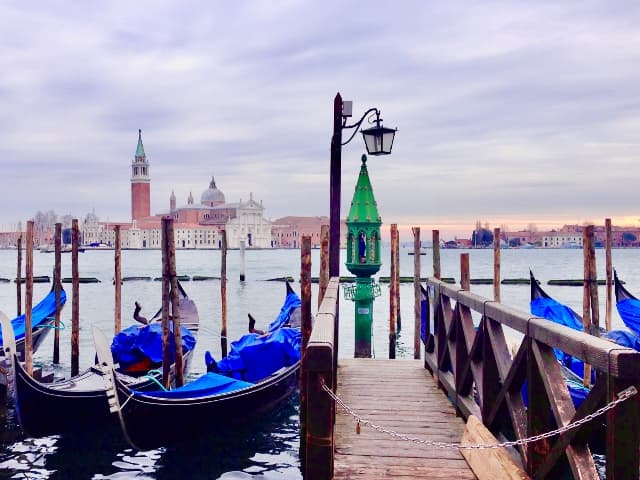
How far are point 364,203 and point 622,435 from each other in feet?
17.0

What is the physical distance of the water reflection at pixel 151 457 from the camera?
5273mm

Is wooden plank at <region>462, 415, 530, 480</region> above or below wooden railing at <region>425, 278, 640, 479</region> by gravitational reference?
below

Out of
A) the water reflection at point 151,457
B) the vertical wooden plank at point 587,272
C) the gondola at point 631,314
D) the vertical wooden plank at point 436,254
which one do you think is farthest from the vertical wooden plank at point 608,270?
the water reflection at point 151,457

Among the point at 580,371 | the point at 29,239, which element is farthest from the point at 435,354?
the point at 29,239

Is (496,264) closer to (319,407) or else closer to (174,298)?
(174,298)

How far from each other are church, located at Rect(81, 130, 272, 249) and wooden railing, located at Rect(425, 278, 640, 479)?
101695mm

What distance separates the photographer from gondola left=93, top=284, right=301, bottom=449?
500 centimetres

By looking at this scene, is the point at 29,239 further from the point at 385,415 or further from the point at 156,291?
the point at 156,291

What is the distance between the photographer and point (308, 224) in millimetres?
119812

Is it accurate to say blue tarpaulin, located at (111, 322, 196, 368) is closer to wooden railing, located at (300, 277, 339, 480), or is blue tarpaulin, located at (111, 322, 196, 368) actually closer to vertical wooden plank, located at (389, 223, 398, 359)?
vertical wooden plank, located at (389, 223, 398, 359)

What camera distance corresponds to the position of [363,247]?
685 centimetres

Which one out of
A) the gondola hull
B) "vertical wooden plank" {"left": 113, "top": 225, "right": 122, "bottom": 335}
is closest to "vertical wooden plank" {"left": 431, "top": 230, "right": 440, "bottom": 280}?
the gondola hull

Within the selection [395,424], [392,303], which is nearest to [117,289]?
[392,303]

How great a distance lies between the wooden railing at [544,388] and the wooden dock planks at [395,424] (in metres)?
0.22
